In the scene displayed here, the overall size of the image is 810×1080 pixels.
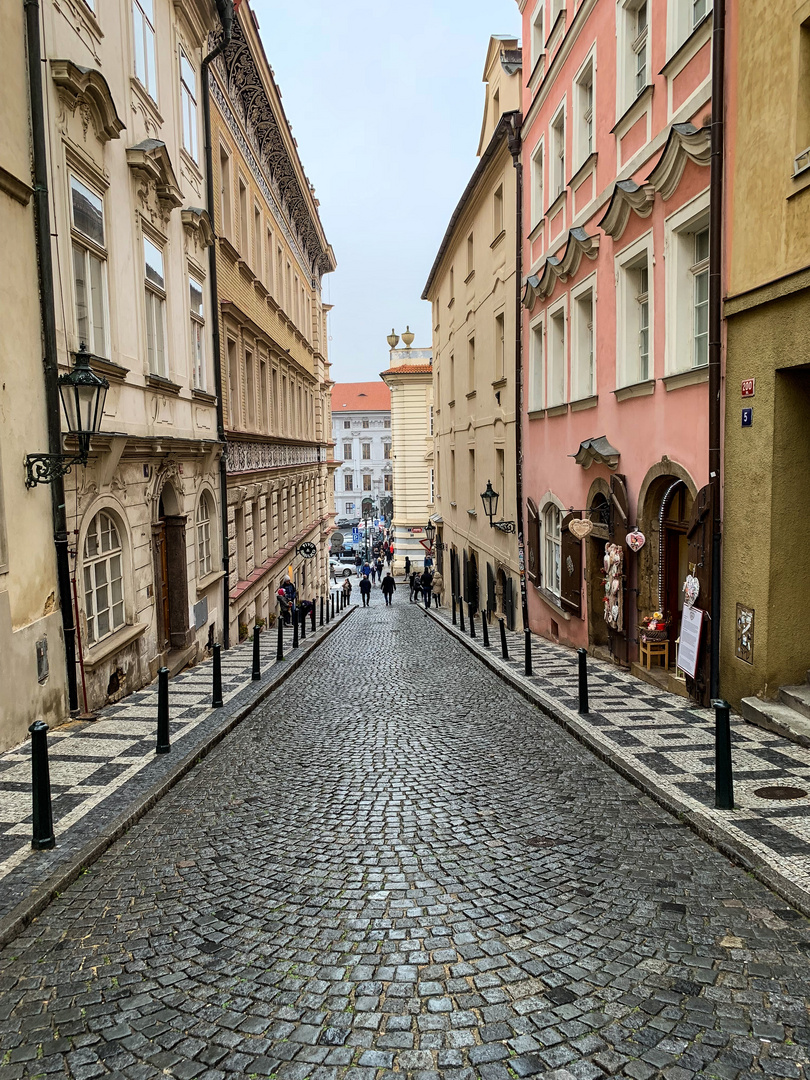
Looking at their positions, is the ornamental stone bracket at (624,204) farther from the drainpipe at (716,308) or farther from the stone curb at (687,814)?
the stone curb at (687,814)

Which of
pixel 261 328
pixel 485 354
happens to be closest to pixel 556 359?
pixel 485 354

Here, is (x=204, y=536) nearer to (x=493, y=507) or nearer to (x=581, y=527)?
(x=581, y=527)

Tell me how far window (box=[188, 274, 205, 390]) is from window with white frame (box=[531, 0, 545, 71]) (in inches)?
359

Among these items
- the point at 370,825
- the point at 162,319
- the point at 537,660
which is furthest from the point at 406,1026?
the point at 162,319

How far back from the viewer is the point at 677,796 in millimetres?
6457

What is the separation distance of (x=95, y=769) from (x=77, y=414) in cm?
367

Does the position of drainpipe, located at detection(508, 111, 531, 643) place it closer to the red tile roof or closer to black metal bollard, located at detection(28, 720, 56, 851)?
black metal bollard, located at detection(28, 720, 56, 851)

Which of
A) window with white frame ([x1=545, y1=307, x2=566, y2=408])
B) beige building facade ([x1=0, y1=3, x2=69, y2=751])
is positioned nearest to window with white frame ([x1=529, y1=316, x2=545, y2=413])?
window with white frame ([x1=545, y1=307, x2=566, y2=408])

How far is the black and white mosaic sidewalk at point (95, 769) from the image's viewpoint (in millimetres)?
5523

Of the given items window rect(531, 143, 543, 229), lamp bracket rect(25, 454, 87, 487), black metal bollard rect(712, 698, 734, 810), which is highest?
window rect(531, 143, 543, 229)

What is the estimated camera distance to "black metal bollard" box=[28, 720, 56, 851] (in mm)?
5641

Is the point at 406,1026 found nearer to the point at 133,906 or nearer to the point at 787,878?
the point at 133,906

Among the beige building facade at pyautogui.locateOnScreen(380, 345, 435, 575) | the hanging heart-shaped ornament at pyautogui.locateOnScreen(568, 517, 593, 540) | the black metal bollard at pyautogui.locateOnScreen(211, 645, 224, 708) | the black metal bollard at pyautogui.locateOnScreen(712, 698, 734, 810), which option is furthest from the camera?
the beige building facade at pyautogui.locateOnScreen(380, 345, 435, 575)

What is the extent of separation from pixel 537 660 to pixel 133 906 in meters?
9.84
